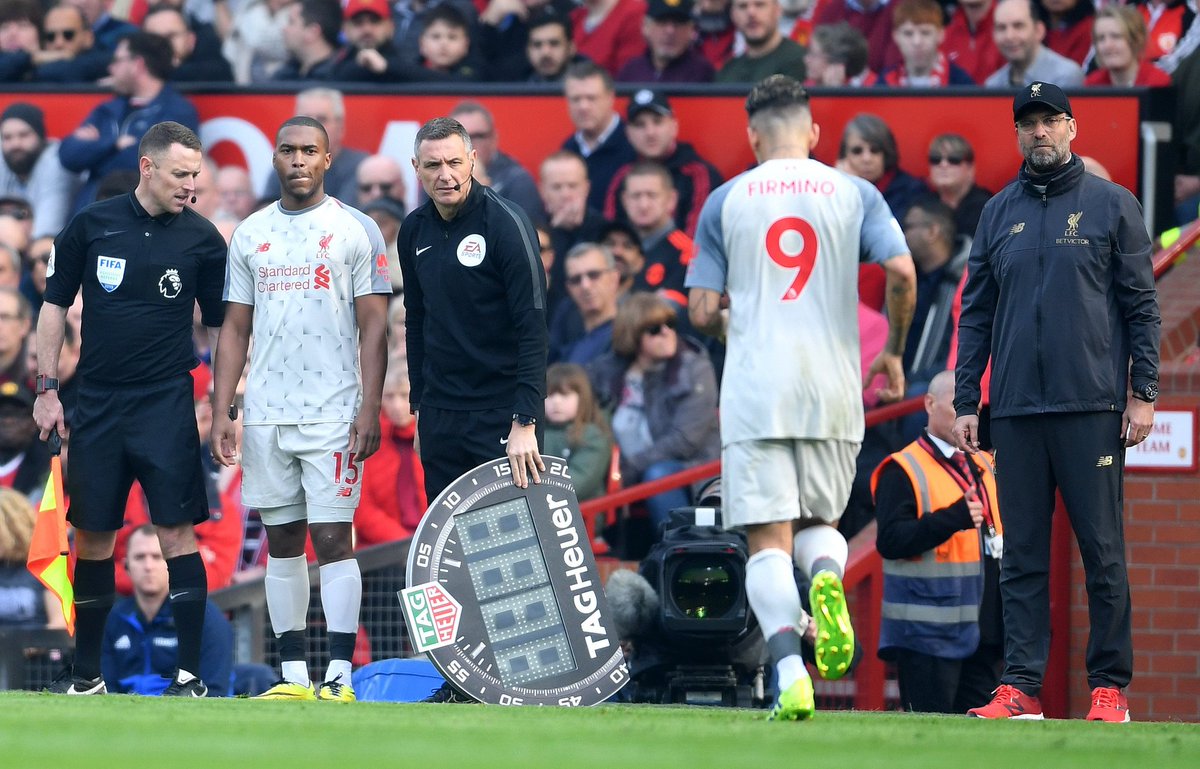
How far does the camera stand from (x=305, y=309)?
24.3 ft

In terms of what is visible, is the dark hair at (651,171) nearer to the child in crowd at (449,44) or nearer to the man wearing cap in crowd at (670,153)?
the man wearing cap in crowd at (670,153)

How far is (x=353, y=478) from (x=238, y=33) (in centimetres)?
Answer: 613

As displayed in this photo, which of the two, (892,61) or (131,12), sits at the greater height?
(131,12)

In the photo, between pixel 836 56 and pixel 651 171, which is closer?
pixel 651 171

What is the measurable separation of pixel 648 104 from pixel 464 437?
382 cm

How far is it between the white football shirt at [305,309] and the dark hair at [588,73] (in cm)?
351


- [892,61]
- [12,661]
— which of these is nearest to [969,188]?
[892,61]

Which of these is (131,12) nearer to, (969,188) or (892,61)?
(892,61)

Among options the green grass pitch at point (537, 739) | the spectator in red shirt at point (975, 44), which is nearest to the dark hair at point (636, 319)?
the spectator in red shirt at point (975, 44)

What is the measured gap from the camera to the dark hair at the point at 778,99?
6328mm

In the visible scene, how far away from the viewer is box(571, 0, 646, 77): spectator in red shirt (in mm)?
11852

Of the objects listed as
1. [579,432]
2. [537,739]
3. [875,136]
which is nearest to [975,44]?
[875,136]

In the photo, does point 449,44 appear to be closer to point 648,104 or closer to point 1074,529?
point 648,104

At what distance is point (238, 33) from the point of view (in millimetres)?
12734
